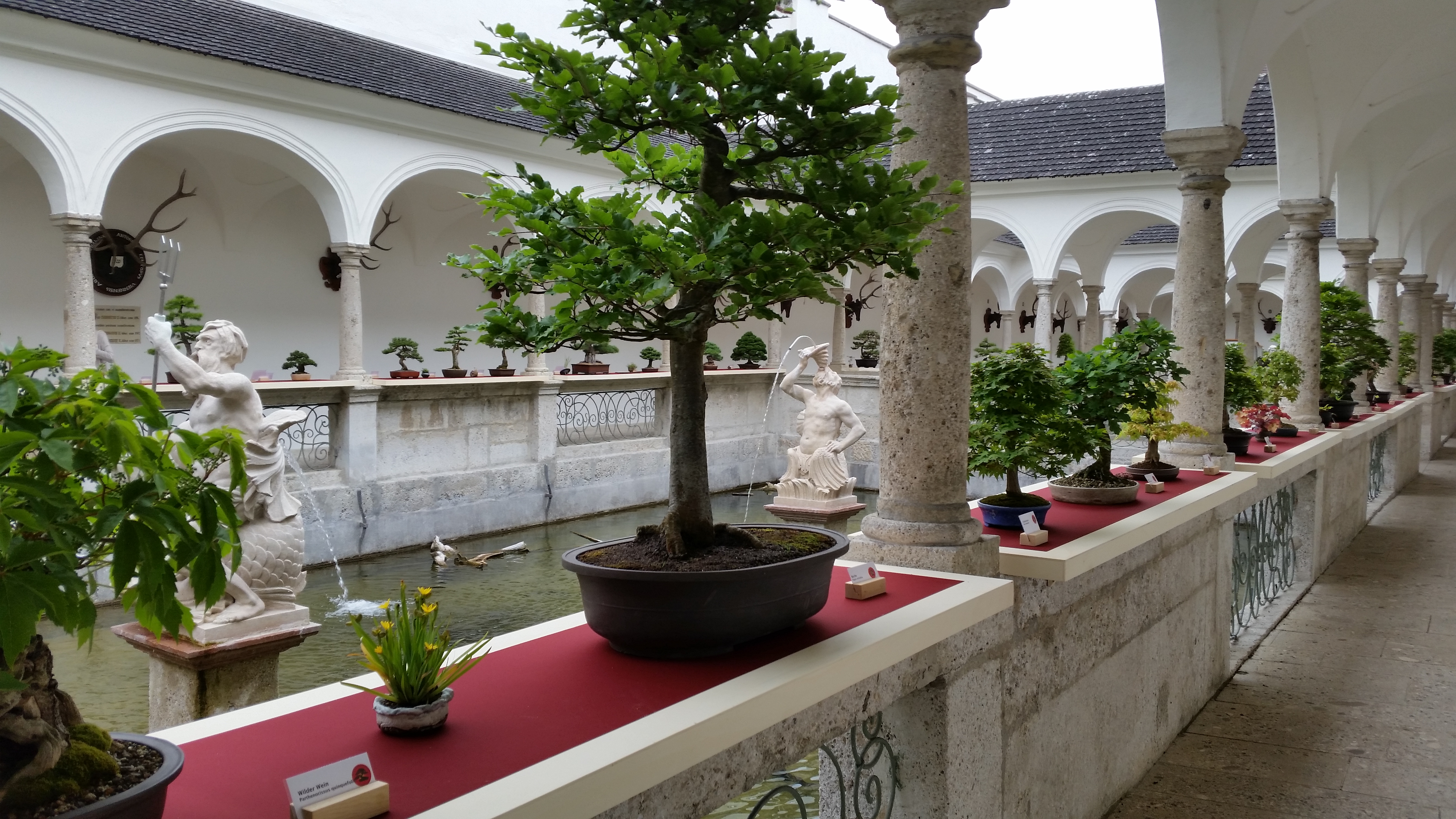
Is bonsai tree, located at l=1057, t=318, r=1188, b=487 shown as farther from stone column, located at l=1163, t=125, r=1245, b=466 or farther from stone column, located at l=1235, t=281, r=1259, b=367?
stone column, located at l=1235, t=281, r=1259, b=367

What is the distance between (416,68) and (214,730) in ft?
43.2

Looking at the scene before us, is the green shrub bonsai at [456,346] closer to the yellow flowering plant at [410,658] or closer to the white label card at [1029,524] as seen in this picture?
the white label card at [1029,524]

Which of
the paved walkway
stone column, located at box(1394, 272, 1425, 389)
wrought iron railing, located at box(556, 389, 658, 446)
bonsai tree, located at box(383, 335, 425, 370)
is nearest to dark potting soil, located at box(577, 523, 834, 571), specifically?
the paved walkway

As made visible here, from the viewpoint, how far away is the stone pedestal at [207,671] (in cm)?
443

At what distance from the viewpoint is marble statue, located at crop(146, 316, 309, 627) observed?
4727mm

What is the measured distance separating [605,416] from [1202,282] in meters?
9.16

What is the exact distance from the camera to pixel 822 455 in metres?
9.42

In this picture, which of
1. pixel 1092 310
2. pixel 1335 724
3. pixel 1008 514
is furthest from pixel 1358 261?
pixel 1008 514

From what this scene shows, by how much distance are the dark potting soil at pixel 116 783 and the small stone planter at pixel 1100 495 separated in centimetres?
405

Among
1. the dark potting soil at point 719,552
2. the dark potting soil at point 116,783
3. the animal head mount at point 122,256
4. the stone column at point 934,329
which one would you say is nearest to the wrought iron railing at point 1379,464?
the stone column at point 934,329

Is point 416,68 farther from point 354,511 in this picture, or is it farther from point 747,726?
point 747,726

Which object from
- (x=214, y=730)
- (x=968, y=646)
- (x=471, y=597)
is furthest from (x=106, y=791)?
(x=471, y=597)

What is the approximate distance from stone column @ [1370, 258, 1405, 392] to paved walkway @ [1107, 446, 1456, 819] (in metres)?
7.67

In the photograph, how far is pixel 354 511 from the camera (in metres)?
10.8
